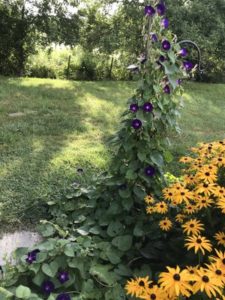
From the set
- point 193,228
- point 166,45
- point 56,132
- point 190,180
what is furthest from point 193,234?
point 56,132

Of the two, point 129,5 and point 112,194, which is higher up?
point 129,5

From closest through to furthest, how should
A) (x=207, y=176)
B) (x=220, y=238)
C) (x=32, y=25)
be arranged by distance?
(x=220, y=238)
(x=207, y=176)
(x=32, y=25)

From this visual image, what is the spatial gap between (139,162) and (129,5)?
9855 mm

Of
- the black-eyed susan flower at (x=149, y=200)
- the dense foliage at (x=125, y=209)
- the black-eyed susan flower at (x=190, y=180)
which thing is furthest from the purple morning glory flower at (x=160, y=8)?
the black-eyed susan flower at (x=149, y=200)

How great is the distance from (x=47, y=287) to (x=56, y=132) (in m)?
3.47

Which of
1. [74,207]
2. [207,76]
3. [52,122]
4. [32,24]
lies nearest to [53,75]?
[32,24]

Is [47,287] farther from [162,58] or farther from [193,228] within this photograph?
[162,58]

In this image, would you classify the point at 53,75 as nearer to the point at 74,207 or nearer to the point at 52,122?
the point at 52,122

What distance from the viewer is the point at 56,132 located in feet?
18.0

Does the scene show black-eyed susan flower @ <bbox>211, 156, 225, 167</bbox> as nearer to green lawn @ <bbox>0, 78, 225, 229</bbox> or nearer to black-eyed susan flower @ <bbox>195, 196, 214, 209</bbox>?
black-eyed susan flower @ <bbox>195, 196, 214, 209</bbox>

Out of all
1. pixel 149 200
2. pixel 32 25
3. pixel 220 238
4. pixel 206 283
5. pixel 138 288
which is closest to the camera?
pixel 206 283

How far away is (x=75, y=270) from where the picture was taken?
2314mm

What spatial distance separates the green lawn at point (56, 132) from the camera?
3.73m

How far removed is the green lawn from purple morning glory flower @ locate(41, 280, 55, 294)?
3.65 ft
